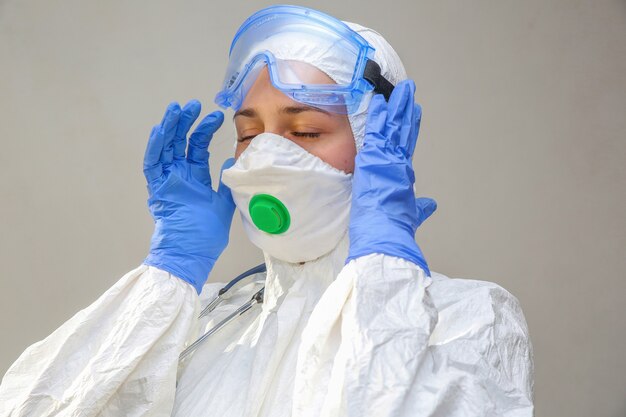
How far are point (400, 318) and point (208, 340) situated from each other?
55cm

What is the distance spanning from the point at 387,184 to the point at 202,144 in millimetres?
577

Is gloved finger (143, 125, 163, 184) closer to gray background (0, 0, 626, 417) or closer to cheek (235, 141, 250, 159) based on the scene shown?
cheek (235, 141, 250, 159)

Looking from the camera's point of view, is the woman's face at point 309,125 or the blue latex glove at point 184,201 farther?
the blue latex glove at point 184,201

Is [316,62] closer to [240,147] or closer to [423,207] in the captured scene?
[240,147]

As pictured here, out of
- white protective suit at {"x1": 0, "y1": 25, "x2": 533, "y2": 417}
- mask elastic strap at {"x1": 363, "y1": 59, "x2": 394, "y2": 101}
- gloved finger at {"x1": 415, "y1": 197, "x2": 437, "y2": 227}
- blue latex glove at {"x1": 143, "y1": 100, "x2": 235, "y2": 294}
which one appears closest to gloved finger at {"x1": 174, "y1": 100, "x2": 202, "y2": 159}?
blue latex glove at {"x1": 143, "y1": 100, "x2": 235, "y2": 294}

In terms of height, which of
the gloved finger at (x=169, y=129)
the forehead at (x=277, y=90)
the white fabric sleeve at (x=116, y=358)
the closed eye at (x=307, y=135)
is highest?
the forehead at (x=277, y=90)

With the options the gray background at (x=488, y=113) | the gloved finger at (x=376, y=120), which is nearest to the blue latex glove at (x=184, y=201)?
the gloved finger at (x=376, y=120)

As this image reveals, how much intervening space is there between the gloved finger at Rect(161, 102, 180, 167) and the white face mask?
0.23 meters

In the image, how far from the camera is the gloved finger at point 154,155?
145cm

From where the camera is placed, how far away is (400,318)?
100 centimetres

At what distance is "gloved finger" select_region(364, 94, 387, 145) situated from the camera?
1225mm

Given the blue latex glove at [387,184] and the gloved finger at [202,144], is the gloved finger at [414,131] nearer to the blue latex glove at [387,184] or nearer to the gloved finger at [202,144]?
the blue latex glove at [387,184]

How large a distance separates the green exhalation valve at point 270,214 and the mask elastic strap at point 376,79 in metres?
0.32

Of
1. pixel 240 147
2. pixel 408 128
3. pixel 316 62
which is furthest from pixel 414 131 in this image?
pixel 240 147
